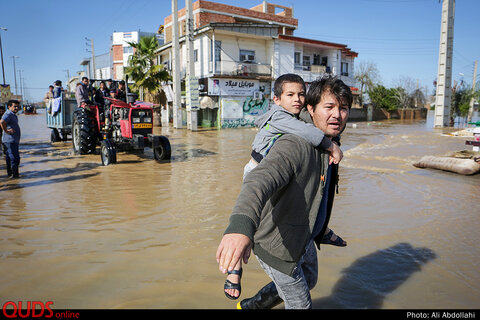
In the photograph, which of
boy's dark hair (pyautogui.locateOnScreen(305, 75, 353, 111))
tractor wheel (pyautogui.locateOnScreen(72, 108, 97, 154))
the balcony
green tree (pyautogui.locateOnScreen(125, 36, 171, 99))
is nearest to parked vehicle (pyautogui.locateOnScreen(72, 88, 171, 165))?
tractor wheel (pyautogui.locateOnScreen(72, 108, 97, 154))

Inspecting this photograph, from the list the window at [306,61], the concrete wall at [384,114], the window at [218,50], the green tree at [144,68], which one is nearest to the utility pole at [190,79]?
the window at [218,50]

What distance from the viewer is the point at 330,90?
2064 millimetres

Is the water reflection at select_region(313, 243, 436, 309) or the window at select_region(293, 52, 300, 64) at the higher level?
the window at select_region(293, 52, 300, 64)

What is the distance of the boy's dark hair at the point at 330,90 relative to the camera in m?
2.04

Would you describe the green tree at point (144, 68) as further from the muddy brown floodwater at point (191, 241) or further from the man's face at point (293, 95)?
the man's face at point (293, 95)

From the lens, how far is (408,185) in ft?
23.3

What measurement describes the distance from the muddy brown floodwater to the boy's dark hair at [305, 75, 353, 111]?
5.73ft

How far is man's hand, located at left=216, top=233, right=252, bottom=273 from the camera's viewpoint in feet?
4.33

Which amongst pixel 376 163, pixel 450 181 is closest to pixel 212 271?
pixel 450 181

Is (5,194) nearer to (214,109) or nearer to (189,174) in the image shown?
(189,174)

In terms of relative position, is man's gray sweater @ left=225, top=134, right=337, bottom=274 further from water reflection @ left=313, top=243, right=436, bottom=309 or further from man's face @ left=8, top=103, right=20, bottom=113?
man's face @ left=8, top=103, right=20, bottom=113

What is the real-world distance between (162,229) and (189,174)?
151 inches
